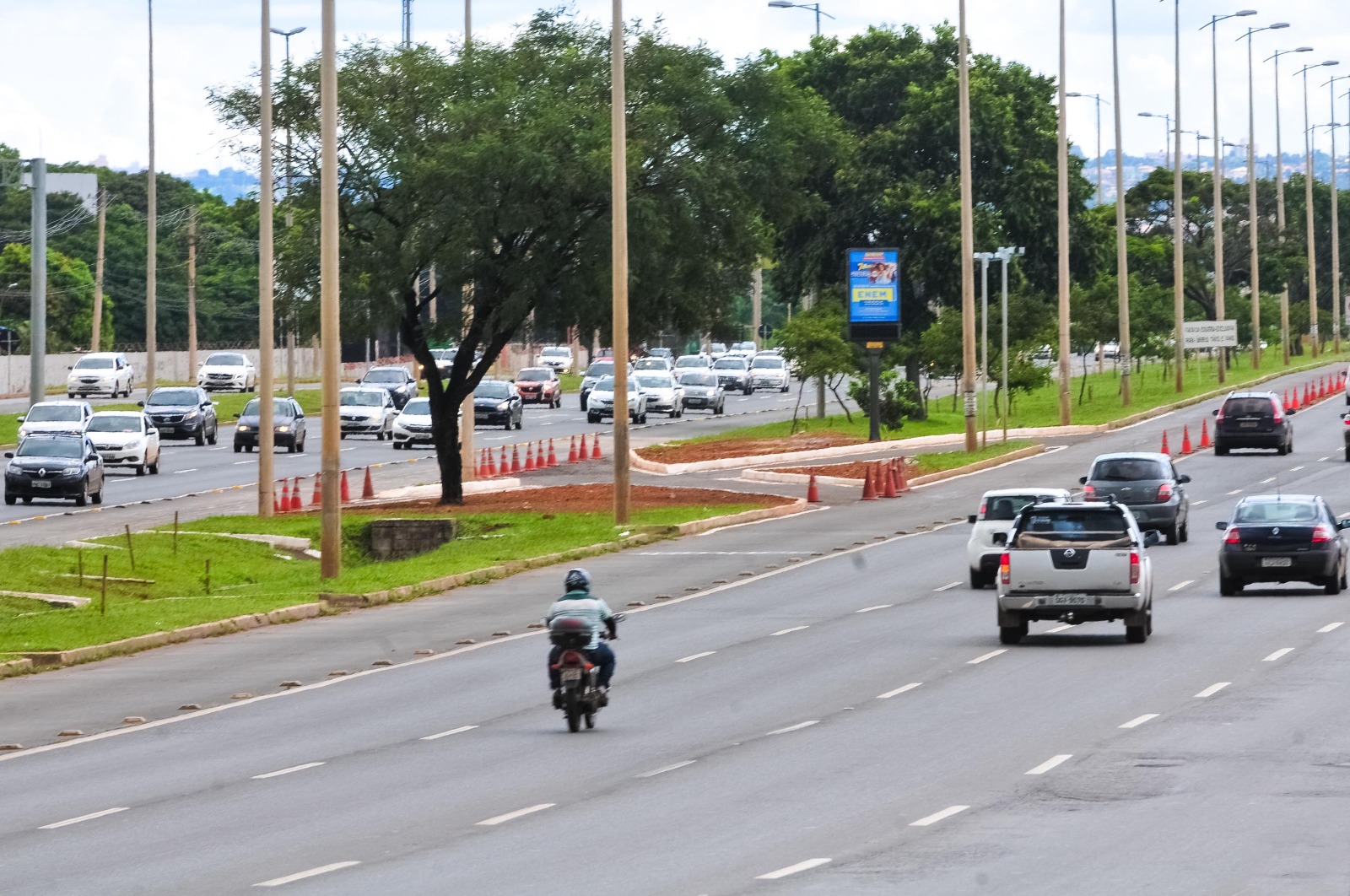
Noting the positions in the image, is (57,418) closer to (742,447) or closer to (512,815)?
(742,447)

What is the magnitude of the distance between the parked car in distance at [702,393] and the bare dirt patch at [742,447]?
16.2m

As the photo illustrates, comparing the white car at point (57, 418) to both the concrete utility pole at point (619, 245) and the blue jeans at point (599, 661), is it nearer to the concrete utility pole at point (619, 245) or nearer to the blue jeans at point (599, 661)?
Result: the concrete utility pole at point (619, 245)

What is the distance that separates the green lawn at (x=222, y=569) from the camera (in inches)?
1144

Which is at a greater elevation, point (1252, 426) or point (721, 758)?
point (1252, 426)

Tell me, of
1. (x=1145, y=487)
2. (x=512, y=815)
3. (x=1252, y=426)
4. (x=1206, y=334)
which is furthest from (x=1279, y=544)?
(x=1206, y=334)

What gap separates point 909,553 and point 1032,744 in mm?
20694

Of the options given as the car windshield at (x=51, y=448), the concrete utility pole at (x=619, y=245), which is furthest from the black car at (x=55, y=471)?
the concrete utility pole at (x=619, y=245)

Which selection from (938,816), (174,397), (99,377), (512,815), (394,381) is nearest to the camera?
(938,816)

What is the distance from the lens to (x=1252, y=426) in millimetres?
59750

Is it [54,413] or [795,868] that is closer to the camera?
[795,868]

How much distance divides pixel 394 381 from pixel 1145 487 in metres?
50.8

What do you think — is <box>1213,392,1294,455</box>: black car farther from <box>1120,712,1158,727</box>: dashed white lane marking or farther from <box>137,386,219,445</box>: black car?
<box>1120,712,1158,727</box>: dashed white lane marking

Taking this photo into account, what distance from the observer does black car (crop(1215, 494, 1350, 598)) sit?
3216cm

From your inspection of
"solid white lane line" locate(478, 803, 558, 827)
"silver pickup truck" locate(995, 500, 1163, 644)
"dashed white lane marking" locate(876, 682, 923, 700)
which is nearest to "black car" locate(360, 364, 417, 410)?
"silver pickup truck" locate(995, 500, 1163, 644)
